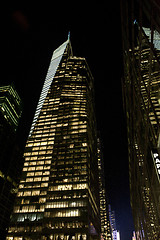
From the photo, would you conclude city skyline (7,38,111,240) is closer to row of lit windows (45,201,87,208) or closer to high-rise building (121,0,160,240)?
row of lit windows (45,201,87,208)

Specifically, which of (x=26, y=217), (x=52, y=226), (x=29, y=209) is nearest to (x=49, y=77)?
(x=29, y=209)

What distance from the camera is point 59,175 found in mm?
79938

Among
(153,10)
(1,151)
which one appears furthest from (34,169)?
(153,10)

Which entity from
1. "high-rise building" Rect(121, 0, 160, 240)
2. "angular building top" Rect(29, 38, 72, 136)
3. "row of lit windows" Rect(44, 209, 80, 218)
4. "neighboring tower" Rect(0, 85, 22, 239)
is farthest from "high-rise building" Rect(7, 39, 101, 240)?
"high-rise building" Rect(121, 0, 160, 240)

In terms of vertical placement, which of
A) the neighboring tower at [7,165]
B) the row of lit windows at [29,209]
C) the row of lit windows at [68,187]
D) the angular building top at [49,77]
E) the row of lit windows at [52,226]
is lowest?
the row of lit windows at [52,226]

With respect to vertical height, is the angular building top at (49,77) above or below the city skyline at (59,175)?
above

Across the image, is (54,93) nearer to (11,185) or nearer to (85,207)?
(11,185)

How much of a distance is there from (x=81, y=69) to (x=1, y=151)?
75.2 m

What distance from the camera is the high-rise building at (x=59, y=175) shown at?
6738 centimetres

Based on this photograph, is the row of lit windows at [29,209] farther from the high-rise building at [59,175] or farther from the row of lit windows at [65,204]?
the row of lit windows at [65,204]

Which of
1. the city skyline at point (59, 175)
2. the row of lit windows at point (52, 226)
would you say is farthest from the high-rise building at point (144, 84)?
the city skyline at point (59, 175)

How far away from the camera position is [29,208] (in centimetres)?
7438

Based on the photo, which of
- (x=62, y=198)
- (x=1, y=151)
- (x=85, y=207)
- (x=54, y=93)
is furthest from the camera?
(x=54, y=93)

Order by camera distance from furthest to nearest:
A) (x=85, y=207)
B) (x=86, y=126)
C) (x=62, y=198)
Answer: (x=86, y=126)
(x=62, y=198)
(x=85, y=207)
